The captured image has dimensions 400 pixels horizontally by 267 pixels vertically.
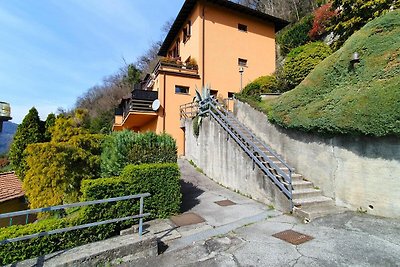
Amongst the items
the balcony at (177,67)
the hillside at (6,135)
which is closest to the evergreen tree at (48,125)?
the hillside at (6,135)

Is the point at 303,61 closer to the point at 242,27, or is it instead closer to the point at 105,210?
the point at 242,27

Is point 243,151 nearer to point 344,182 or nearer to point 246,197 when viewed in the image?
point 246,197

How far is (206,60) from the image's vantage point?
16.7 metres

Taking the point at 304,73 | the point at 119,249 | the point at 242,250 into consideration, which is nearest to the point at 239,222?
the point at 242,250

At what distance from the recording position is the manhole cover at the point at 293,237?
4.18 meters

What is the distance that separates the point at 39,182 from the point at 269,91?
11.4 meters

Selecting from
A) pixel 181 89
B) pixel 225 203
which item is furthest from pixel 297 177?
pixel 181 89

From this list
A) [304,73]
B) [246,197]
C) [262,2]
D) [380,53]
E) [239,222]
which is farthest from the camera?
[262,2]

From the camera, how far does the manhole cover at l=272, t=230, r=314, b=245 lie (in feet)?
13.7

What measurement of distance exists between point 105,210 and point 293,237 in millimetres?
3753

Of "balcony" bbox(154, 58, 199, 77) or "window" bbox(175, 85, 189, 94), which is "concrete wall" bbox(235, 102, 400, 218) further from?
"balcony" bbox(154, 58, 199, 77)

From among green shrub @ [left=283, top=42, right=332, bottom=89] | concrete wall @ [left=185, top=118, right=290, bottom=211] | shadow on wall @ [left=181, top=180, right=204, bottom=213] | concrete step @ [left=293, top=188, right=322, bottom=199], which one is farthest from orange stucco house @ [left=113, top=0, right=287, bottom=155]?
concrete step @ [left=293, top=188, right=322, bottom=199]

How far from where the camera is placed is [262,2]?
103 ft

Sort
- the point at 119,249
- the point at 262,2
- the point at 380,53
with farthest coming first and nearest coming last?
the point at 262,2, the point at 380,53, the point at 119,249
